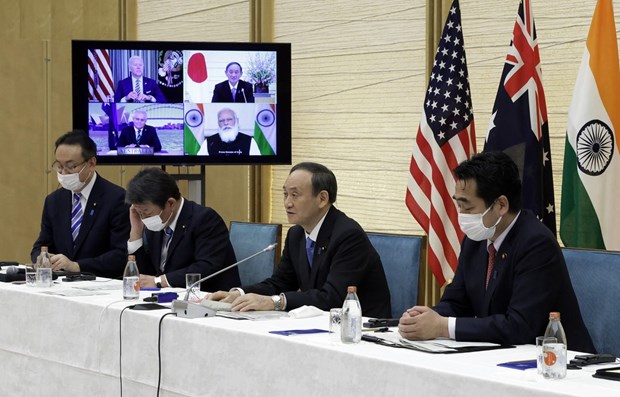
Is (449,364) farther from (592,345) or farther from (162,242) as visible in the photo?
(162,242)

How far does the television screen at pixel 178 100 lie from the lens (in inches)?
232

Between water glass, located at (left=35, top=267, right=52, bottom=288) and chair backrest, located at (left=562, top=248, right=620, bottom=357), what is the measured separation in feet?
7.22

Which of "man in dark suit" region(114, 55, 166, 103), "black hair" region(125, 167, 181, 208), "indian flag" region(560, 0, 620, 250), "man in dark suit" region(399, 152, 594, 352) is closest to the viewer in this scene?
"man in dark suit" region(399, 152, 594, 352)

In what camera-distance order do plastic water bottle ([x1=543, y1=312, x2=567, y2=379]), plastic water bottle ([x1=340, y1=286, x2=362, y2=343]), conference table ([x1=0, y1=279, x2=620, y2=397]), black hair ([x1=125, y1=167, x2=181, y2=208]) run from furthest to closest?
1. black hair ([x1=125, y1=167, x2=181, y2=208])
2. plastic water bottle ([x1=340, y1=286, x2=362, y2=343])
3. conference table ([x1=0, y1=279, x2=620, y2=397])
4. plastic water bottle ([x1=543, y1=312, x2=567, y2=379])

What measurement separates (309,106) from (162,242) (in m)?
2.04

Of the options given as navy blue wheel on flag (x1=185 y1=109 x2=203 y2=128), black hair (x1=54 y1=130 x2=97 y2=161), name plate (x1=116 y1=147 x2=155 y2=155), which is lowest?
name plate (x1=116 y1=147 x2=155 y2=155)

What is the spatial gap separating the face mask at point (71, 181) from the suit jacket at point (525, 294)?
106 inches

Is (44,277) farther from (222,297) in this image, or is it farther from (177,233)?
(222,297)

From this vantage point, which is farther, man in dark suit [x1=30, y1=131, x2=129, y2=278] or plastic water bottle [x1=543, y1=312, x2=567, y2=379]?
man in dark suit [x1=30, y1=131, x2=129, y2=278]

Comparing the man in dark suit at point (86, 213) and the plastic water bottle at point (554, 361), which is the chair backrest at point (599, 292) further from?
the man in dark suit at point (86, 213)

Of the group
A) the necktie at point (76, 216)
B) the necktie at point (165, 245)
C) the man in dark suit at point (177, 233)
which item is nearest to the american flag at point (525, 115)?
the man in dark suit at point (177, 233)

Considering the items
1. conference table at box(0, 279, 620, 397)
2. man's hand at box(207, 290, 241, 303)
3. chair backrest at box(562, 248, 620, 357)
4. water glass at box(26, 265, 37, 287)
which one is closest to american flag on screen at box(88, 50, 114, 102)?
conference table at box(0, 279, 620, 397)

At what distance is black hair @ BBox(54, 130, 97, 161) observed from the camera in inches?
215

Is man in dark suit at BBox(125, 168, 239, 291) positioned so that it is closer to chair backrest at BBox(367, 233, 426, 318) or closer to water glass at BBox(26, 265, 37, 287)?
water glass at BBox(26, 265, 37, 287)
